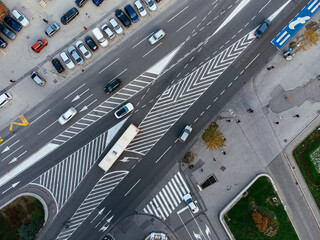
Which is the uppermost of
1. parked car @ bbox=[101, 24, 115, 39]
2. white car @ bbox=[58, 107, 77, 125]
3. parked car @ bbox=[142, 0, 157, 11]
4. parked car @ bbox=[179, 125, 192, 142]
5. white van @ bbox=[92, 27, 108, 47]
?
parked car @ bbox=[142, 0, 157, 11]

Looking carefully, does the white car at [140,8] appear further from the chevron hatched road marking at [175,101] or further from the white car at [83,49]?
the chevron hatched road marking at [175,101]

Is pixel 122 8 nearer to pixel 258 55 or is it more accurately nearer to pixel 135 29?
pixel 135 29

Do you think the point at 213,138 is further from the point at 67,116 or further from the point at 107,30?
the point at 107,30

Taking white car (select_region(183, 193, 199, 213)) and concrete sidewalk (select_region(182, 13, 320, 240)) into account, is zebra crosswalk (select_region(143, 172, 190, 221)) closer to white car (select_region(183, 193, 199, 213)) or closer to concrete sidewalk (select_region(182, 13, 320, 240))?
white car (select_region(183, 193, 199, 213))

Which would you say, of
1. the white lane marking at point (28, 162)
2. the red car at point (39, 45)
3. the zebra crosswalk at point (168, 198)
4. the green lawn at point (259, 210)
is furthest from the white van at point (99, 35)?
the green lawn at point (259, 210)

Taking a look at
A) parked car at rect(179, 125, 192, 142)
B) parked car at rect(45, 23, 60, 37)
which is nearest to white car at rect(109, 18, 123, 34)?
parked car at rect(45, 23, 60, 37)

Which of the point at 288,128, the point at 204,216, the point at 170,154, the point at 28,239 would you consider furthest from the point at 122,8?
the point at 28,239
